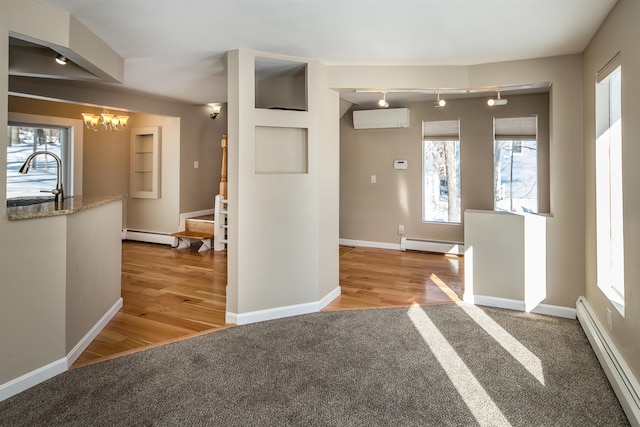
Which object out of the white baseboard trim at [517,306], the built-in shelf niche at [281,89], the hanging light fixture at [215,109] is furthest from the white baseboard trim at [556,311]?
A: the hanging light fixture at [215,109]

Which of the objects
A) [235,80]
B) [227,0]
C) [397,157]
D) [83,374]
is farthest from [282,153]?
[397,157]

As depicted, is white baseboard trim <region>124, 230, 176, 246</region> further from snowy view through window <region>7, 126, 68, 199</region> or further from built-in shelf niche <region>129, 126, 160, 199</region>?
snowy view through window <region>7, 126, 68, 199</region>

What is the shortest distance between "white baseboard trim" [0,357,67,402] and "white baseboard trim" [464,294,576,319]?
11.0 feet

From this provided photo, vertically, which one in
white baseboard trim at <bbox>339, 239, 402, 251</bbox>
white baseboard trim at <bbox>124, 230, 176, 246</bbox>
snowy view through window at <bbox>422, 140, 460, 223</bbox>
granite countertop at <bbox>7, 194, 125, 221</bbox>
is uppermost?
snowy view through window at <bbox>422, 140, 460, 223</bbox>

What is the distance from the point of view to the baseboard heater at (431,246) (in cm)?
573

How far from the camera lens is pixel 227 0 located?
2246 mm

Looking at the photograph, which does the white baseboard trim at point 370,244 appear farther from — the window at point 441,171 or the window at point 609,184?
the window at point 609,184

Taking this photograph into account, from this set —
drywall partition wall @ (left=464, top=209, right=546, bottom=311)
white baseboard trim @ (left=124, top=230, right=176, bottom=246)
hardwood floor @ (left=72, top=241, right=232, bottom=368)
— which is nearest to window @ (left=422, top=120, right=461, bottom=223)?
drywall partition wall @ (left=464, top=209, right=546, bottom=311)

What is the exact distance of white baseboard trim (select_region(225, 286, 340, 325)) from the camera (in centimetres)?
316

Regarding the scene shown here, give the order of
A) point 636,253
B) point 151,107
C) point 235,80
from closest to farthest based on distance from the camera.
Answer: point 636,253 → point 235,80 → point 151,107

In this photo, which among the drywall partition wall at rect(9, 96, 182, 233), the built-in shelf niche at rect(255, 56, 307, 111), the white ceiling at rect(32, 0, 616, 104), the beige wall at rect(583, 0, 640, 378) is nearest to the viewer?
the beige wall at rect(583, 0, 640, 378)

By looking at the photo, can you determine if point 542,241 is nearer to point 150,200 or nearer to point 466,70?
point 466,70

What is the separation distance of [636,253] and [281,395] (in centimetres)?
212

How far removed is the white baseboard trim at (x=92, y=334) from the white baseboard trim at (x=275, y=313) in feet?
3.30
